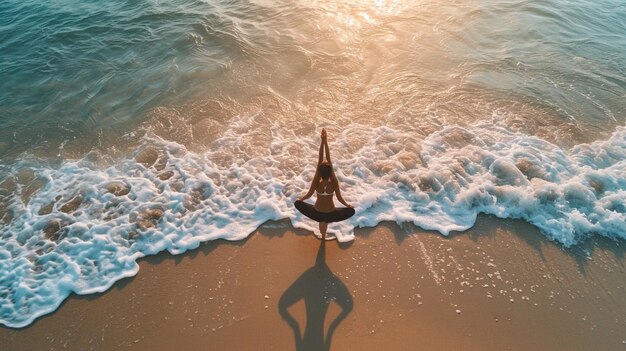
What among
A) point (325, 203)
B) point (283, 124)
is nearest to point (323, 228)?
point (325, 203)

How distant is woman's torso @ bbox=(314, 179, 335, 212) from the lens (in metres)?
4.83

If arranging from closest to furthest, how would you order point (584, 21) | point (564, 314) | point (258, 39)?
point (564, 314) < point (258, 39) < point (584, 21)

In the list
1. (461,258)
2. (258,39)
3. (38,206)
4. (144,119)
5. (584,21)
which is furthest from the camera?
(584,21)

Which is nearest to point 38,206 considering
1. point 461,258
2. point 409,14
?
point 461,258

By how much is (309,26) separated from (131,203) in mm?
8080

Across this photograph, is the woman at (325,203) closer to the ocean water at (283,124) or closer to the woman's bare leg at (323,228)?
the woman's bare leg at (323,228)

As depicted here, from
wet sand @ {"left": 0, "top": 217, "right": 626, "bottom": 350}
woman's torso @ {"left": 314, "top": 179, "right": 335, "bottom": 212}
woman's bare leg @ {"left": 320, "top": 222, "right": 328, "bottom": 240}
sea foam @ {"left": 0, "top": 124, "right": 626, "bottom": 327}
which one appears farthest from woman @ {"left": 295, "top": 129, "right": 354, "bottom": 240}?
sea foam @ {"left": 0, "top": 124, "right": 626, "bottom": 327}

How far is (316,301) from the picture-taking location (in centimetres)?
499

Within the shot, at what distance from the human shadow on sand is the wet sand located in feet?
0.05

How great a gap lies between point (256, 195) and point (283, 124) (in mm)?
2159

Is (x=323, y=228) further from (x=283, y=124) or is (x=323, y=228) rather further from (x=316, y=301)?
(x=283, y=124)

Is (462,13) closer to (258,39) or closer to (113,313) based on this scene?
(258,39)

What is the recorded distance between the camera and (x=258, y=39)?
37.3 feet

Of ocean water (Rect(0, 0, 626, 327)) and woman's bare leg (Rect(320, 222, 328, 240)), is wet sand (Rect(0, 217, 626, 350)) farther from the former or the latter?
ocean water (Rect(0, 0, 626, 327))
